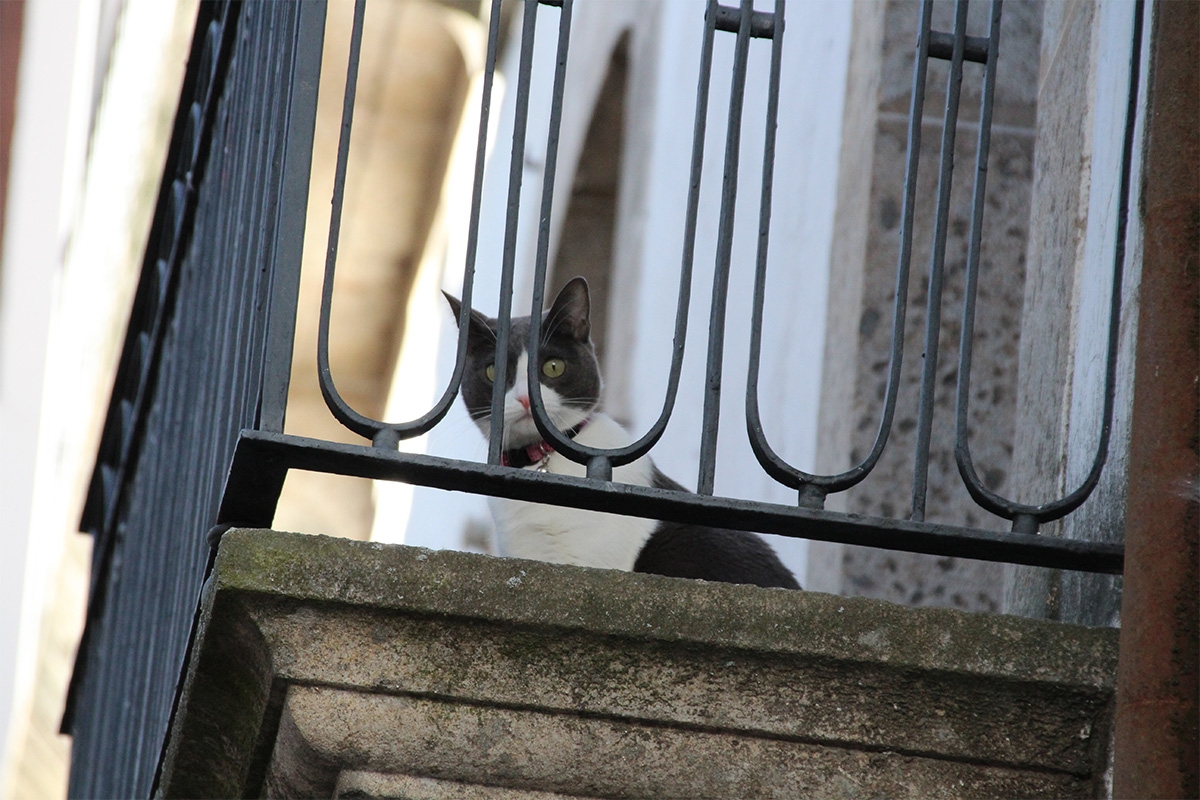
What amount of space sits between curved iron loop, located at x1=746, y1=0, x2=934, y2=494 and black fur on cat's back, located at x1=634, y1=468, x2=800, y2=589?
35.3 inches

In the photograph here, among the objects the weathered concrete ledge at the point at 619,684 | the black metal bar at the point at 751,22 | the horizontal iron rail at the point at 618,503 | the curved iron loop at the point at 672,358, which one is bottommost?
the weathered concrete ledge at the point at 619,684

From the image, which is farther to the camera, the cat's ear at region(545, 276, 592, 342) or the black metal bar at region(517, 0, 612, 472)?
the cat's ear at region(545, 276, 592, 342)

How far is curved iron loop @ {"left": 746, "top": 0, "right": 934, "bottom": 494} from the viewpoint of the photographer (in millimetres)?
1720

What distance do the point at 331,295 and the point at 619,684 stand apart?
0.51 meters

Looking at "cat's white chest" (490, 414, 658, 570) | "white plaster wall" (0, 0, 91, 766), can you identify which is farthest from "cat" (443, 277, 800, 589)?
"white plaster wall" (0, 0, 91, 766)

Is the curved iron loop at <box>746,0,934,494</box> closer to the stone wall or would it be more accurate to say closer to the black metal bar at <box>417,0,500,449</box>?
the black metal bar at <box>417,0,500,449</box>

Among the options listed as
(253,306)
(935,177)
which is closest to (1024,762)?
(253,306)

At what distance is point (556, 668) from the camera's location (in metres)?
1.55

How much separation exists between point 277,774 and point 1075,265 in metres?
1.16

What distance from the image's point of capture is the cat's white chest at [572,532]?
2.78 meters

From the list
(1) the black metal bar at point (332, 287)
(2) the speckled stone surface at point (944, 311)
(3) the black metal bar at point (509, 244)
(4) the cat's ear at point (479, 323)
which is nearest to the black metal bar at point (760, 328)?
(3) the black metal bar at point (509, 244)

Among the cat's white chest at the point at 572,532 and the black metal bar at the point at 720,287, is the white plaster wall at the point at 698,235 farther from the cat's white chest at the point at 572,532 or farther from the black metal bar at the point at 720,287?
the black metal bar at the point at 720,287

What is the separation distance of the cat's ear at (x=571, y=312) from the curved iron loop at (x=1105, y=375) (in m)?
1.20

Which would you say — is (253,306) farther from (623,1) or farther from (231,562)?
(623,1)
